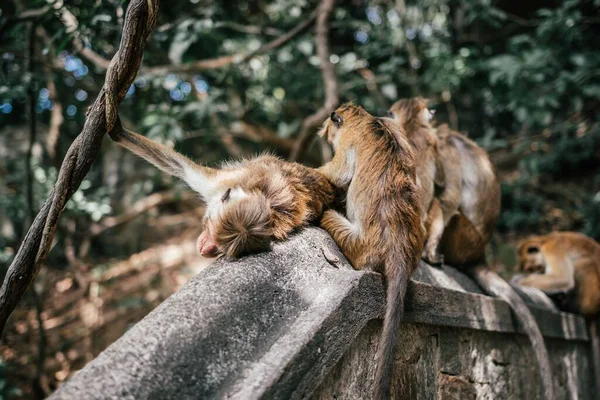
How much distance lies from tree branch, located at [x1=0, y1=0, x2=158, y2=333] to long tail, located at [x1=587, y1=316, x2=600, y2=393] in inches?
182

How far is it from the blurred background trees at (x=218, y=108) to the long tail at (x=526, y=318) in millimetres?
2590

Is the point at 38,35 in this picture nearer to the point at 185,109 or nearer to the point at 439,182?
the point at 185,109

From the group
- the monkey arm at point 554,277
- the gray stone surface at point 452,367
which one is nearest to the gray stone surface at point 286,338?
the gray stone surface at point 452,367

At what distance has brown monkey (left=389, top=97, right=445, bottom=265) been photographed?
374 centimetres

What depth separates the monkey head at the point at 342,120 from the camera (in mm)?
3123

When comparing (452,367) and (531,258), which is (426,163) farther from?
(531,258)

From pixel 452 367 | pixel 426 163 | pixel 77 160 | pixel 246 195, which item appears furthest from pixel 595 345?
pixel 77 160

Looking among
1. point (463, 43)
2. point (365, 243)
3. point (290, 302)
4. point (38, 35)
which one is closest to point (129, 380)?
point (290, 302)

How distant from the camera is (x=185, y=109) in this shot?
5.98 metres

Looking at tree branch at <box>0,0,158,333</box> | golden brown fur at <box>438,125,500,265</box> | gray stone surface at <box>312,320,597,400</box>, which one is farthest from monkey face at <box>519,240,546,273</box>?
tree branch at <box>0,0,158,333</box>

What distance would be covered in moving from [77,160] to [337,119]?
1.59 meters

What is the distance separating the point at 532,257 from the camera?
524 cm

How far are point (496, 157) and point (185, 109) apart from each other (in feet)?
19.0

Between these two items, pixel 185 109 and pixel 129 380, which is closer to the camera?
pixel 129 380
